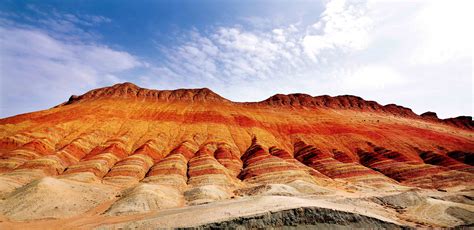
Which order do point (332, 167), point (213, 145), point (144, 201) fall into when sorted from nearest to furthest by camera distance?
point (144, 201) → point (332, 167) → point (213, 145)

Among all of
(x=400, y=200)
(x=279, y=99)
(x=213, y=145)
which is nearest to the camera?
(x=400, y=200)

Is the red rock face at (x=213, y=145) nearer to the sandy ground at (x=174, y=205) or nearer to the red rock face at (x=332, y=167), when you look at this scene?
the red rock face at (x=332, y=167)

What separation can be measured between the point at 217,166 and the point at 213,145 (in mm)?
12412

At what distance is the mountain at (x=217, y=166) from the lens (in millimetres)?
27094

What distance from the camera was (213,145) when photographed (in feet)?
232

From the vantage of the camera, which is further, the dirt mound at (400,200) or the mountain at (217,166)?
the dirt mound at (400,200)

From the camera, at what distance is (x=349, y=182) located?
56.6m

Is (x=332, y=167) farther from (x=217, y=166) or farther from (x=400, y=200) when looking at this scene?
(x=400, y=200)

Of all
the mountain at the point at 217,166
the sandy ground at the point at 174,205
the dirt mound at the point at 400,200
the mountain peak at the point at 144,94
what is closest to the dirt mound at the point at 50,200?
the sandy ground at the point at 174,205

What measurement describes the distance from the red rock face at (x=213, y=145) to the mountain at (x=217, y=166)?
326 millimetres

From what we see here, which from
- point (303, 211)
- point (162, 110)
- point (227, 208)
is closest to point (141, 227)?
point (227, 208)

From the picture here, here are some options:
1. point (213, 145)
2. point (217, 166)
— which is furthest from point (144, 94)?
point (217, 166)

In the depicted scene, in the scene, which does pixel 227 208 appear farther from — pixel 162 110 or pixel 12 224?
pixel 162 110

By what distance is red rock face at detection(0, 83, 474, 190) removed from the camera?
56.4 m
